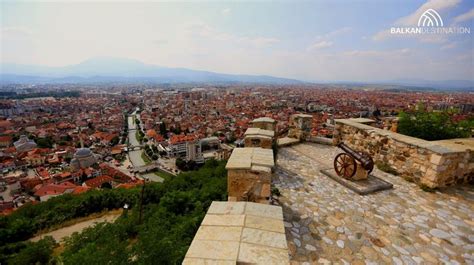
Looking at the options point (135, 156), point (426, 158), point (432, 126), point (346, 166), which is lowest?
Result: point (135, 156)

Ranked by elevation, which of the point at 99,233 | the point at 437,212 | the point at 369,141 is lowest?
the point at 99,233

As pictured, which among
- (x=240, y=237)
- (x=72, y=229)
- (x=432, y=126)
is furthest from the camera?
(x=72, y=229)

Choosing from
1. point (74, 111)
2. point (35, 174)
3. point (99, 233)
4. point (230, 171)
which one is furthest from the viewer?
point (74, 111)

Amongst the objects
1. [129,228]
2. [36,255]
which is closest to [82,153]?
[36,255]

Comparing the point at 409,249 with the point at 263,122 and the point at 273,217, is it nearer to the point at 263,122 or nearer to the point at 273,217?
the point at 273,217

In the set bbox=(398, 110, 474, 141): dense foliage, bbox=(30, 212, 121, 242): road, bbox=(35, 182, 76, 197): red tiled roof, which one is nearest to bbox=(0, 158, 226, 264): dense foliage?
bbox=(30, 212, 121, 242): road

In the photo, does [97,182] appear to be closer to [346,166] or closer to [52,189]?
[52,189]

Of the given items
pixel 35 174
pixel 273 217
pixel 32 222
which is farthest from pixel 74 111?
pixel 273 217
